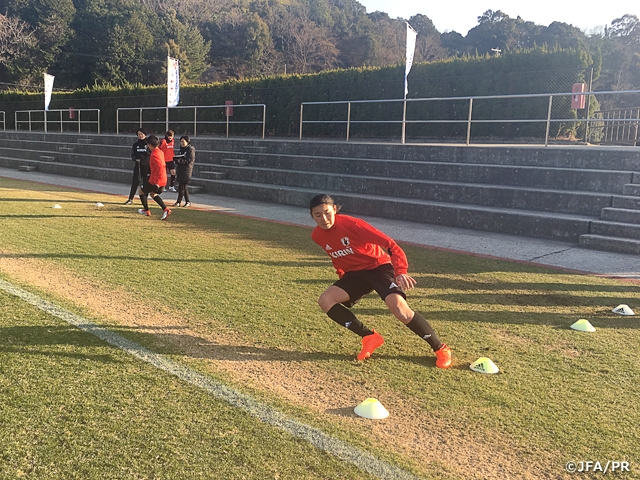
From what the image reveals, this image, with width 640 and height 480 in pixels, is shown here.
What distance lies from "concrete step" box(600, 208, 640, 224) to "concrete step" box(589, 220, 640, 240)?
121 mm

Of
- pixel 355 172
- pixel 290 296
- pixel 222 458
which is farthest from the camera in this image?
pixel 355 172

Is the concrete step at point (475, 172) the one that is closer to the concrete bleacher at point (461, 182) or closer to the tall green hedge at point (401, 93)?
the concrete bleacher at point (461, 182)

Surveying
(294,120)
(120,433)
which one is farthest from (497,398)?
(294,120)

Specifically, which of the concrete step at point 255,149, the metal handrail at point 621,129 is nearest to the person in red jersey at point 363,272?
the concrete step at point 255,149

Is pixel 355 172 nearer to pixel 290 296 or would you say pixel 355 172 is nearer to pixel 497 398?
pixel 290 296

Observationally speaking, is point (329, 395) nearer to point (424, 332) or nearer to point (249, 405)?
point (249, 405)

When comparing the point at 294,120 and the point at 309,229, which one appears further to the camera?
the point at 294,120

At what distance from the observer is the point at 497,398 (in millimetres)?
3656

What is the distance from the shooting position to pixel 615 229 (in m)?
8.76

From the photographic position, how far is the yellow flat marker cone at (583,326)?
5.03 m

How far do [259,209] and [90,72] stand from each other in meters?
43.7

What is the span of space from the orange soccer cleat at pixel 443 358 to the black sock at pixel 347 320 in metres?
0.56

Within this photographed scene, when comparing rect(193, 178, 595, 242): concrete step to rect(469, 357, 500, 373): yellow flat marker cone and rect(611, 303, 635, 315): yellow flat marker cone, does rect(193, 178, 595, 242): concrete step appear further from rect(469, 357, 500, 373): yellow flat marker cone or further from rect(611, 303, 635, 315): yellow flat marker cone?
rect(469, 357, 500, 373): yellow flat marker cone

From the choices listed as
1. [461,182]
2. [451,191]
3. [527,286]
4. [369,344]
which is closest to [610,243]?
[527,286]
